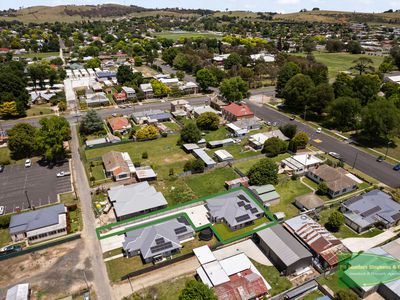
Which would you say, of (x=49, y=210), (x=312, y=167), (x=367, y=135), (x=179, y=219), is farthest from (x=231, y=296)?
(x=367, y=135)

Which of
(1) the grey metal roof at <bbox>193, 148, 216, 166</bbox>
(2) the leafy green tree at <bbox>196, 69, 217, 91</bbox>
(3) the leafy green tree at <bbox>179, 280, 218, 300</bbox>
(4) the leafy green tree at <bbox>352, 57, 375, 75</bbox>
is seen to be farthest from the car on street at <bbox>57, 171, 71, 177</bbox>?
(4) the leafy green tree at <bbox>352, 57, 375, 75</bbox>

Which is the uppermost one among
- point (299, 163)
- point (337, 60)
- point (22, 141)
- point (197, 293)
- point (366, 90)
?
point (366, 90)

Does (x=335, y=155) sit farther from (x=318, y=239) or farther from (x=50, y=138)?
(x=50, y=138)

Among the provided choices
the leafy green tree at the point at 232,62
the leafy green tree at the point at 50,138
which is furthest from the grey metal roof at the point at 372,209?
the leafy green tree at the point at 232,62

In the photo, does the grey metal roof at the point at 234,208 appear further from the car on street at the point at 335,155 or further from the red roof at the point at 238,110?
the red roof at the point at 238,110

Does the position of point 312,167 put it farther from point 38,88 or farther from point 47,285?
point 38,88

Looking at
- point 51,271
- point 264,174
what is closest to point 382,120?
point 264,174

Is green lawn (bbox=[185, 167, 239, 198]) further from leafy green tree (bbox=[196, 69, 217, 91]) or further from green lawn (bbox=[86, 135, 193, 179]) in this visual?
leafy green tree (bbox=[196, 69, 217, 91])
